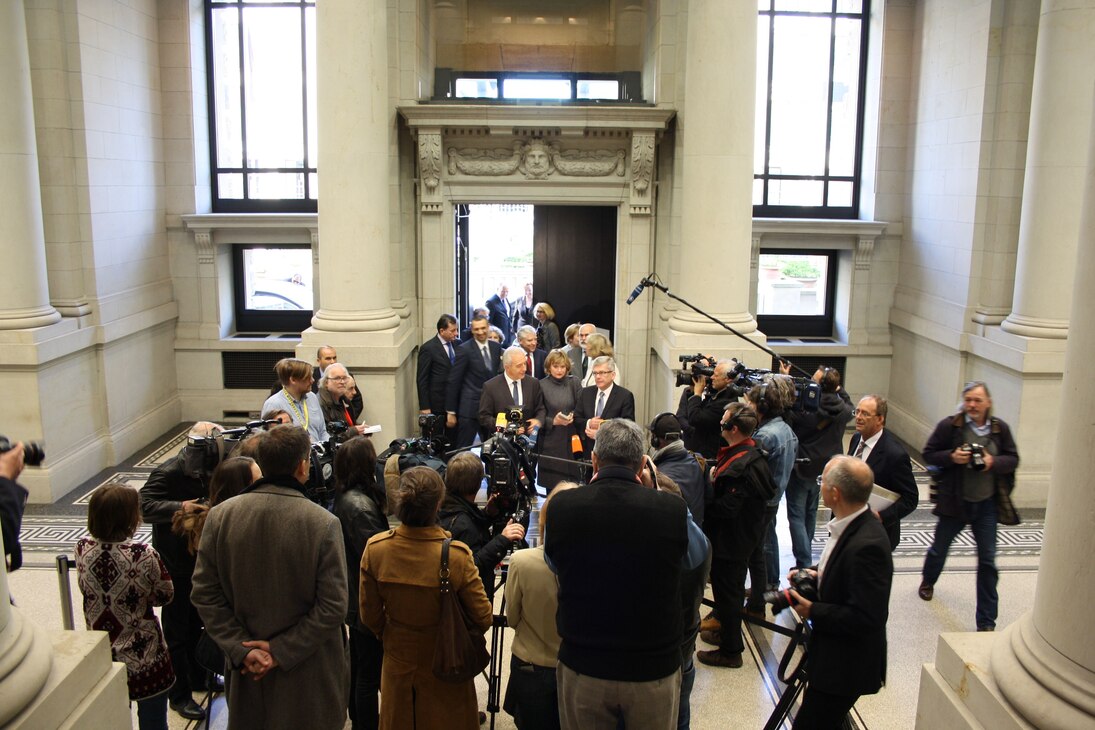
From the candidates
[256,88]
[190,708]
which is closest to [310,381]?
[190,708]

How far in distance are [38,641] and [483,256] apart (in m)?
11.2

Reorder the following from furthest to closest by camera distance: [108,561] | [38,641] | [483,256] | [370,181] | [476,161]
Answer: [483,256], [476,161], [370,181], [108,561], [38,641]

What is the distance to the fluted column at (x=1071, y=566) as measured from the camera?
271 centimetres

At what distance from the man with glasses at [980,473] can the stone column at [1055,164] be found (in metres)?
2.53

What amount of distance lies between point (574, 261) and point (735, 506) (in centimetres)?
784

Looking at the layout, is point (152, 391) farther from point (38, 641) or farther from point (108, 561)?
point (38, 641)

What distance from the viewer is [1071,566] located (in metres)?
2.77

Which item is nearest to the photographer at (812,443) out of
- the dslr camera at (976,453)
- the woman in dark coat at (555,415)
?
the dslr camera at (976,453)

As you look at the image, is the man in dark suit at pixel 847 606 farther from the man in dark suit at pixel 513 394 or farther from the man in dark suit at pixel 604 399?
the man in dark suit at pixel 513 394

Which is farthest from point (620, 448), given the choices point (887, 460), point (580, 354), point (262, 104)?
point (262, 104)

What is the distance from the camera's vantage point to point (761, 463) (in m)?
5.17

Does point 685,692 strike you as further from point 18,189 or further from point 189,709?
point 18,189

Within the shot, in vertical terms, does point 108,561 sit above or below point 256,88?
below

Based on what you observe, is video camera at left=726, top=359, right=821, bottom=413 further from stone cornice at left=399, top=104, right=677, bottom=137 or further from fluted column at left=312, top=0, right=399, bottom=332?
stone cornice at left=399, top=104, right=677, bottom=137
